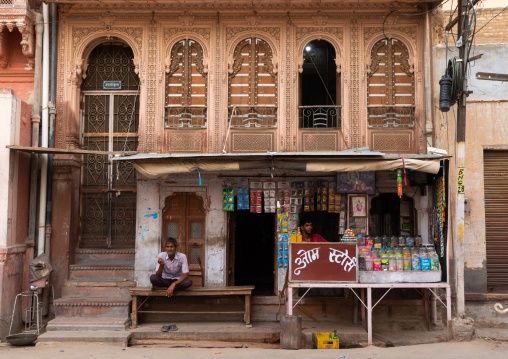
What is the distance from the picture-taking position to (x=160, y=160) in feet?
26.7

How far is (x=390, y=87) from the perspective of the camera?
9609 mm

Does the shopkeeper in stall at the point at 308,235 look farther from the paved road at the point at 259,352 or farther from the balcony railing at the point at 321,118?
the balcony railing at the point at 321,118

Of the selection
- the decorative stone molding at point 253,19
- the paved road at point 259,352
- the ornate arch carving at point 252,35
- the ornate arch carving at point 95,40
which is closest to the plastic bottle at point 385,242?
the paved road at point 259,352

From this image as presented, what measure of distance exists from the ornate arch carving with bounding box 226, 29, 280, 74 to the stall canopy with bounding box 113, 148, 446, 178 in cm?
253

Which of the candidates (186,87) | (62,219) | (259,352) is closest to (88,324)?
(62,219)

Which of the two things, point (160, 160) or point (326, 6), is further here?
point (326, 6)

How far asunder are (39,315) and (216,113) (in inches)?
203

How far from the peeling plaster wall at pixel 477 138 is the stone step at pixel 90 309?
6638mm

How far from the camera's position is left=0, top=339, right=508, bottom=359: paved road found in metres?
7.01

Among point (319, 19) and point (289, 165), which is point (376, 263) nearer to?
point (289, 165)

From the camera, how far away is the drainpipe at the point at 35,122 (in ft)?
30.0

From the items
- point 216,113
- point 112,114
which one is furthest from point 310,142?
point 112,114

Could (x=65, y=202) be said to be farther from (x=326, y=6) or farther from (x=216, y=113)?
(x=326, y=6)

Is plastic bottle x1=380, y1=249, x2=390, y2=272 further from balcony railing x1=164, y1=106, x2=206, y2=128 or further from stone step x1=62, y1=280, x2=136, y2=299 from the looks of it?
stone step x1=62, y1=280, x2=136, y2=299
